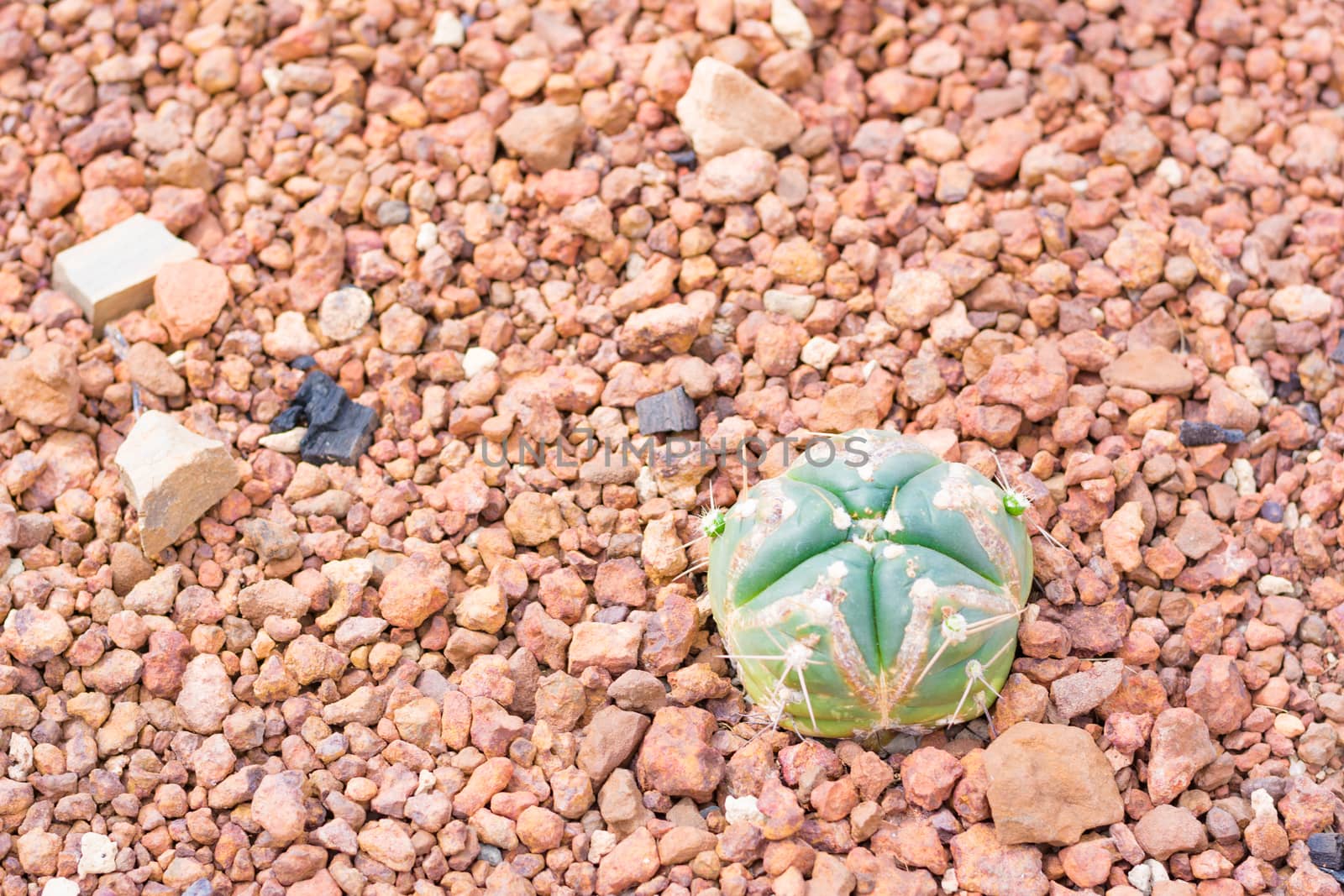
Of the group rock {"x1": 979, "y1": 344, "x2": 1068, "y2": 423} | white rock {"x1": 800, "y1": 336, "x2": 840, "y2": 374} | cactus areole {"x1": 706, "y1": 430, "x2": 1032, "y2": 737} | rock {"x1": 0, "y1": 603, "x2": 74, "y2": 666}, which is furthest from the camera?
white rock {"x1": 800, "y1": 336, "x2": 840, "y2": 374}

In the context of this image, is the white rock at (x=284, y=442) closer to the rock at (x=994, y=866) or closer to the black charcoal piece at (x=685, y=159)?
the black charcoal piece at (x=685, y=159)

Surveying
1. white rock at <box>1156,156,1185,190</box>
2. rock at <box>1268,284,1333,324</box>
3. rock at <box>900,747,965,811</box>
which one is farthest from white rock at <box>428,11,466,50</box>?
rock at <box>900,747,965,811</box>

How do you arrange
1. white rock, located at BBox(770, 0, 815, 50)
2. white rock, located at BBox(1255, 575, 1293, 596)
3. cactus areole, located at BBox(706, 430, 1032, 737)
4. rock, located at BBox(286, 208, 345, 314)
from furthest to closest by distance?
white rock, located at BBox(770, 0, 815, 50), rock, located at BBox(286, 208, 345, 314), white rock, located at BBox(1255, 575, 1293, 596), cactus areole, located at BBox(706, 430, 1032, 737)

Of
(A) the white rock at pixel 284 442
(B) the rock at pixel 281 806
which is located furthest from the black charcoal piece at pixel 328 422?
(B) the rock at pixel 281 806

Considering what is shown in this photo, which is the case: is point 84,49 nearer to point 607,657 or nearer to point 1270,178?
point 607,657

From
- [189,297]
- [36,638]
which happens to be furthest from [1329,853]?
[189,297]

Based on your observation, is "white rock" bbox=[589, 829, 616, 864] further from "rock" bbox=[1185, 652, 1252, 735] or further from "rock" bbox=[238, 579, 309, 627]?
"rock" bbox=[1185, 652, 1252, 735]

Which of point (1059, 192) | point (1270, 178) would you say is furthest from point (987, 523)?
point (1270, 178)
